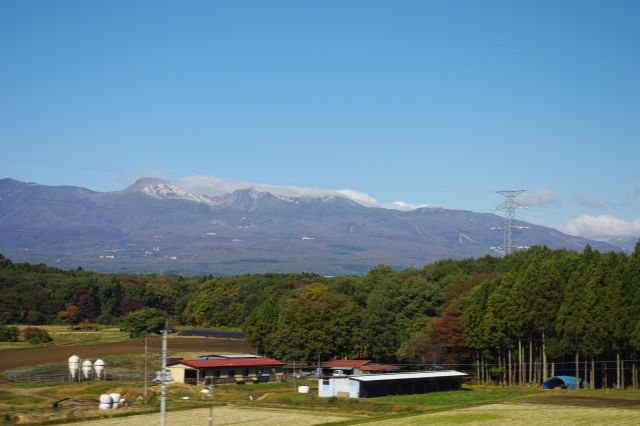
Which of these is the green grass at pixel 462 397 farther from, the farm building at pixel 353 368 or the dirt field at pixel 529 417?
the farm building at pixel 353 368

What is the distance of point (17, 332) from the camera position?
89000mm

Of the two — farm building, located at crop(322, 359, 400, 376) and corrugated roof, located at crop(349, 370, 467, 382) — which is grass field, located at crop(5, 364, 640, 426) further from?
farm building, located at crop(322, 359, 400, 376)

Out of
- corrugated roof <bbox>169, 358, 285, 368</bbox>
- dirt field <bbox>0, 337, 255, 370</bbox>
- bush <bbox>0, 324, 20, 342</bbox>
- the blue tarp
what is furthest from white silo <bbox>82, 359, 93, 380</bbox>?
the blue tarp

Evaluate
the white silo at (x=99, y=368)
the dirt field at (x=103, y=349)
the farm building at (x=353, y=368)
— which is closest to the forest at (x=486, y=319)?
the farm building at (x=353, y=368)

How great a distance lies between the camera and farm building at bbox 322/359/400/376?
6101cm

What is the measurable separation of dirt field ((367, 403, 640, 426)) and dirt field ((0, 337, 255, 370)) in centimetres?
3749

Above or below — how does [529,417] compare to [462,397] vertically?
above

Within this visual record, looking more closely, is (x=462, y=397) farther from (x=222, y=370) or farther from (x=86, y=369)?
(x=86, y=369)

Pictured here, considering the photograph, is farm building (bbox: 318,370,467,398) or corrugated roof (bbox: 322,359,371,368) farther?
corrugated roof (bbox: 322,359,371,368)

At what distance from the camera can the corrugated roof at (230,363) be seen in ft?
194

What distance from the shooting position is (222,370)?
60.2m

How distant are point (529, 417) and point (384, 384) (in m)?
14.3

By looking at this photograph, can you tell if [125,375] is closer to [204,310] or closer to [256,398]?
[256,398]

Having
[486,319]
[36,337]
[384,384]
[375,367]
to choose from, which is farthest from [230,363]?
[36,337]
